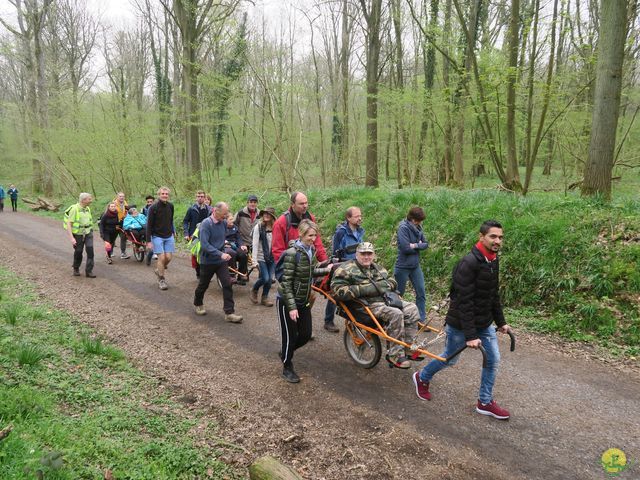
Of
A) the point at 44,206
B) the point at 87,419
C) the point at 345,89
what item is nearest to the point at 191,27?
the point at 345,89

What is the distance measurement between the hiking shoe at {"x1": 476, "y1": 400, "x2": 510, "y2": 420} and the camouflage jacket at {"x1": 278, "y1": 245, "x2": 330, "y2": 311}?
212 cm

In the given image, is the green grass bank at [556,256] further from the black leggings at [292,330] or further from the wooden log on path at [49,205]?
the wooden log on path at [49,205]

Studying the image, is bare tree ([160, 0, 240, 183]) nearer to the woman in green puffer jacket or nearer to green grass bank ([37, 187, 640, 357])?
green grass bank ([37, 187, 640, 357])

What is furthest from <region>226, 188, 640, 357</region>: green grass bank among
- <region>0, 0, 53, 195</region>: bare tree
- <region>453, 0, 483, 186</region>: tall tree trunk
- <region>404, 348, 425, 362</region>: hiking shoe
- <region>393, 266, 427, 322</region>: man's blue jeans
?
<region>0, 0, 53, 195</region>: bare tree

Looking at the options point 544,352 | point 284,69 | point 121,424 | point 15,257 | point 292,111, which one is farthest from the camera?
point 292,111

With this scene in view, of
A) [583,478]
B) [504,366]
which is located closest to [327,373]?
[504,366]

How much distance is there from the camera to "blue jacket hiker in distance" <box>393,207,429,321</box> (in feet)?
19.4

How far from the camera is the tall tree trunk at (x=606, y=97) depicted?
7.45 m

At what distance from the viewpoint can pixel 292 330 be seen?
4.66 meters

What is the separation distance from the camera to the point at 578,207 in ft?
24.7

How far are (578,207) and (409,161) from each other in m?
10.3

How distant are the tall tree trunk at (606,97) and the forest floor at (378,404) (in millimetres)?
4016

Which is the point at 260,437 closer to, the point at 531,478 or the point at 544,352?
the point at 531,478

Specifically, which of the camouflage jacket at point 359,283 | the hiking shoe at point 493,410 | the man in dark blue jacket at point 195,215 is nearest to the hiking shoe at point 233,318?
the camouflage jacket at point 359,283
